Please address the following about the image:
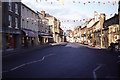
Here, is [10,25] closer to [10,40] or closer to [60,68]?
[10,40]

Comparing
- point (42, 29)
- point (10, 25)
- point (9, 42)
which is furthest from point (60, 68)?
point (42, 29)

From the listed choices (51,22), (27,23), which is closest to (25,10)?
(27,23)

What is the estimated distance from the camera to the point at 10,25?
2409 centimetres

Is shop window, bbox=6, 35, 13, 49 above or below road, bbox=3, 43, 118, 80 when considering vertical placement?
above

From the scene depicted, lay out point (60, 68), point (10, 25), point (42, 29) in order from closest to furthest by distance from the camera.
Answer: point (60, 68)
point (10, 25)
point (42, 29)

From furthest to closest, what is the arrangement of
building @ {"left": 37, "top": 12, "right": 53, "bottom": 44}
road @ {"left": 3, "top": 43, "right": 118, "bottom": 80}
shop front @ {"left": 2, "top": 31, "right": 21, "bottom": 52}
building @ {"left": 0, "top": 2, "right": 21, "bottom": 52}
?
1. building @ {"left": 37, "top": 12, "right": 53, "bottom": 44}
2. building @ {"left": 0, "top": 2, "right": 21, "bottom": 52}
3. shop front @ {"left": 2, "top": 31, "right": 21, "bottom": 52}
4. road @ {"left": 3, "top": 43, "right": 118, "bottom": 80}

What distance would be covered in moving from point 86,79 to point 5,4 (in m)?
20.4

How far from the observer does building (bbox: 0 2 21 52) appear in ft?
72.4

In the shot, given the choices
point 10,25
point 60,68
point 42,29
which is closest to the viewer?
point 60,68

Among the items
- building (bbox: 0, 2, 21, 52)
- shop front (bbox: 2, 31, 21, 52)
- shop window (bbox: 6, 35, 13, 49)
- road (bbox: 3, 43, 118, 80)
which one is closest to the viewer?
road (bbox: 3, 43, 118, 80)

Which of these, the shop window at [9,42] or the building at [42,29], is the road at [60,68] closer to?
the shop window at [9,42]

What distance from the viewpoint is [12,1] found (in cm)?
2491

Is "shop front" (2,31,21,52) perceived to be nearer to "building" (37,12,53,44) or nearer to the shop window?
the shop window

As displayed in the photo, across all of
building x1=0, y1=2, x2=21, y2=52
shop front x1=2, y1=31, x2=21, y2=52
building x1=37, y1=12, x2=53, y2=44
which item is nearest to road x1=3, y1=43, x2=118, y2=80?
shop front x1=2, y1=31, x2=21, y2=52
